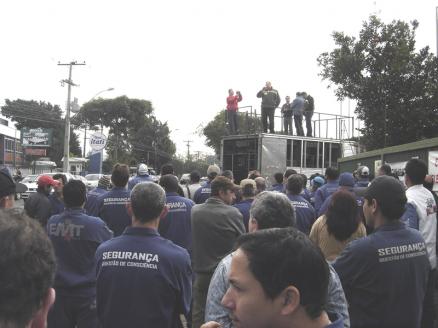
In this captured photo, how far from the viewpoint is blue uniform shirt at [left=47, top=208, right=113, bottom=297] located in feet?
15.1

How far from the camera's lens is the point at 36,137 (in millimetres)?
71312

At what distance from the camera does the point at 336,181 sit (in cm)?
858

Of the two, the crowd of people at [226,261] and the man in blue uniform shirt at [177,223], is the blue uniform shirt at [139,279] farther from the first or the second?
the man in blue uniform shirt at [177,223]

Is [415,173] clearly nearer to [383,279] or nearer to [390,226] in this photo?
[390,226]

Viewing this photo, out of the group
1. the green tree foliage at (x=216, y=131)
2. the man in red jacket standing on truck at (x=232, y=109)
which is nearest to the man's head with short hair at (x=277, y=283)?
the man in red jacket standing on truck at (x=232, y=109)

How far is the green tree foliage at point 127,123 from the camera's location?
7762cm

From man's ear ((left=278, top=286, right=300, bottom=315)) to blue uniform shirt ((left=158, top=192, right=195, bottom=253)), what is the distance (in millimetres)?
4851

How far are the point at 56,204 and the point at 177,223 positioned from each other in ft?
6.32

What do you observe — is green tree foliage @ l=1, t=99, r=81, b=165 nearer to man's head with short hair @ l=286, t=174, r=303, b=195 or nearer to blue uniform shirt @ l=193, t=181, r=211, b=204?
blue uniform shirt @ l=193, t=181, r=211, b=204

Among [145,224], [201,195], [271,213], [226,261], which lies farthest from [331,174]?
[226,261]

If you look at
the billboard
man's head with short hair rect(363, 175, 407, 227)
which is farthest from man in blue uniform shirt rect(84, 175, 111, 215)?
the billboard

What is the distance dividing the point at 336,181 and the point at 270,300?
23.3 ft

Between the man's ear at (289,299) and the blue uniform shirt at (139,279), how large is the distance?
6.65 feet

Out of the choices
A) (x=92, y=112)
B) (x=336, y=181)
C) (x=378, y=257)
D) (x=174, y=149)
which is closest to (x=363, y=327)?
(x=378, y=257)
